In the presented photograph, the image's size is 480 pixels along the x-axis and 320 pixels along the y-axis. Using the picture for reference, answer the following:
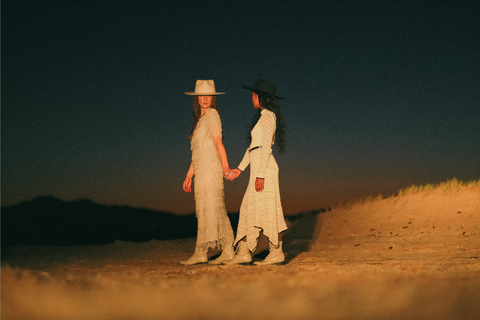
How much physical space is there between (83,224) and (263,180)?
492 inches

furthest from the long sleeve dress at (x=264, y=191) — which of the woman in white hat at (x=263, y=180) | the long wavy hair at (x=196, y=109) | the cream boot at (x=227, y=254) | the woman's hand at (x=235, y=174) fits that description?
the long wavy hair at (x=196, y=109)

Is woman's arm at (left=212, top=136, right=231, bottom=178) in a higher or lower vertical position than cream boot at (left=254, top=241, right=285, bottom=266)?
higher

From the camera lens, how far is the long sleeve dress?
589cm

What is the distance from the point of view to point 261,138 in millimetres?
5926

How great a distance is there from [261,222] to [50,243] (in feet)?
26.3

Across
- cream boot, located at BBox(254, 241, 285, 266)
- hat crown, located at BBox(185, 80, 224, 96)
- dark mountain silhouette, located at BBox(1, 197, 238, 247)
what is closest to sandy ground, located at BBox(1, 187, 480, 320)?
cream boot, located at BBox(254, 241, 285, 266)

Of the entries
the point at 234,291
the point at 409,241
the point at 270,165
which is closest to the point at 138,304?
the point at 234,291

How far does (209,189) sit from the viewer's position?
643cm

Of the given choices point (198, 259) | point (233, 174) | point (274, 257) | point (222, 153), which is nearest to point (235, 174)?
point (233, 174)

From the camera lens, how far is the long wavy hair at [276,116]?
6.13 metres

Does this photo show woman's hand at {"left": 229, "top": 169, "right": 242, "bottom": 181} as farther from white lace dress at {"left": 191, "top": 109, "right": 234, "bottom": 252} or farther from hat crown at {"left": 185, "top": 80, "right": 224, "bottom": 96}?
hat crown at {"left": 185, "top": 80, "right": 224, "bottom": 96}

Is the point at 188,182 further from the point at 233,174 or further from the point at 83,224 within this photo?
the point at 83,224

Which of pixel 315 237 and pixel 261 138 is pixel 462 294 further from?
pixel 315 237

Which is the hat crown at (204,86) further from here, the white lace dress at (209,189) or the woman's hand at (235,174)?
the woman's hand at (235,174)
